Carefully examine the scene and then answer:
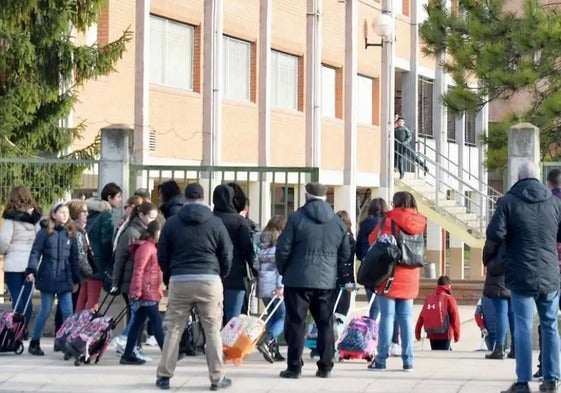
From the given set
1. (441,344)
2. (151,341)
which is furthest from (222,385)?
(441,344)

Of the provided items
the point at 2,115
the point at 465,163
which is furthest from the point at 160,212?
the point at 465,163

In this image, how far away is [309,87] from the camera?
3328 cm

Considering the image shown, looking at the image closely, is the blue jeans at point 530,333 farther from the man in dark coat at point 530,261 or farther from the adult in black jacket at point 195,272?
the adult in black jacket at point 195,272

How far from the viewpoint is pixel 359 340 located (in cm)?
1619

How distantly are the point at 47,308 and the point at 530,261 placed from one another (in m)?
6.04

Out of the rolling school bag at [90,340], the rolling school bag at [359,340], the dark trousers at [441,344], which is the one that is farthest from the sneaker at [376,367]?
the dark trousers at [441,344]

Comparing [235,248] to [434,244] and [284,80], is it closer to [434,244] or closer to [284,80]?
[284,80]

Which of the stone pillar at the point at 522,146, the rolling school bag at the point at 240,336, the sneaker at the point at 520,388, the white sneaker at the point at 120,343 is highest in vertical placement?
the stone pillar at the point at 522,146

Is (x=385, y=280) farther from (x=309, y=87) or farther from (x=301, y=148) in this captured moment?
(x=301, y=148)

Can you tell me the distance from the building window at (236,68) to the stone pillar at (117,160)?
50.6ft

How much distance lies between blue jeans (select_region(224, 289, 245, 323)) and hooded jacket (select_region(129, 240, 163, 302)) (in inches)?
32.2

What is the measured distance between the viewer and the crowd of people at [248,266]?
43.8 feet

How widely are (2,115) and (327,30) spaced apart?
1647 cm

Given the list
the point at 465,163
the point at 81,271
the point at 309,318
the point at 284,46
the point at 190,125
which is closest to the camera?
the point at 81,271
